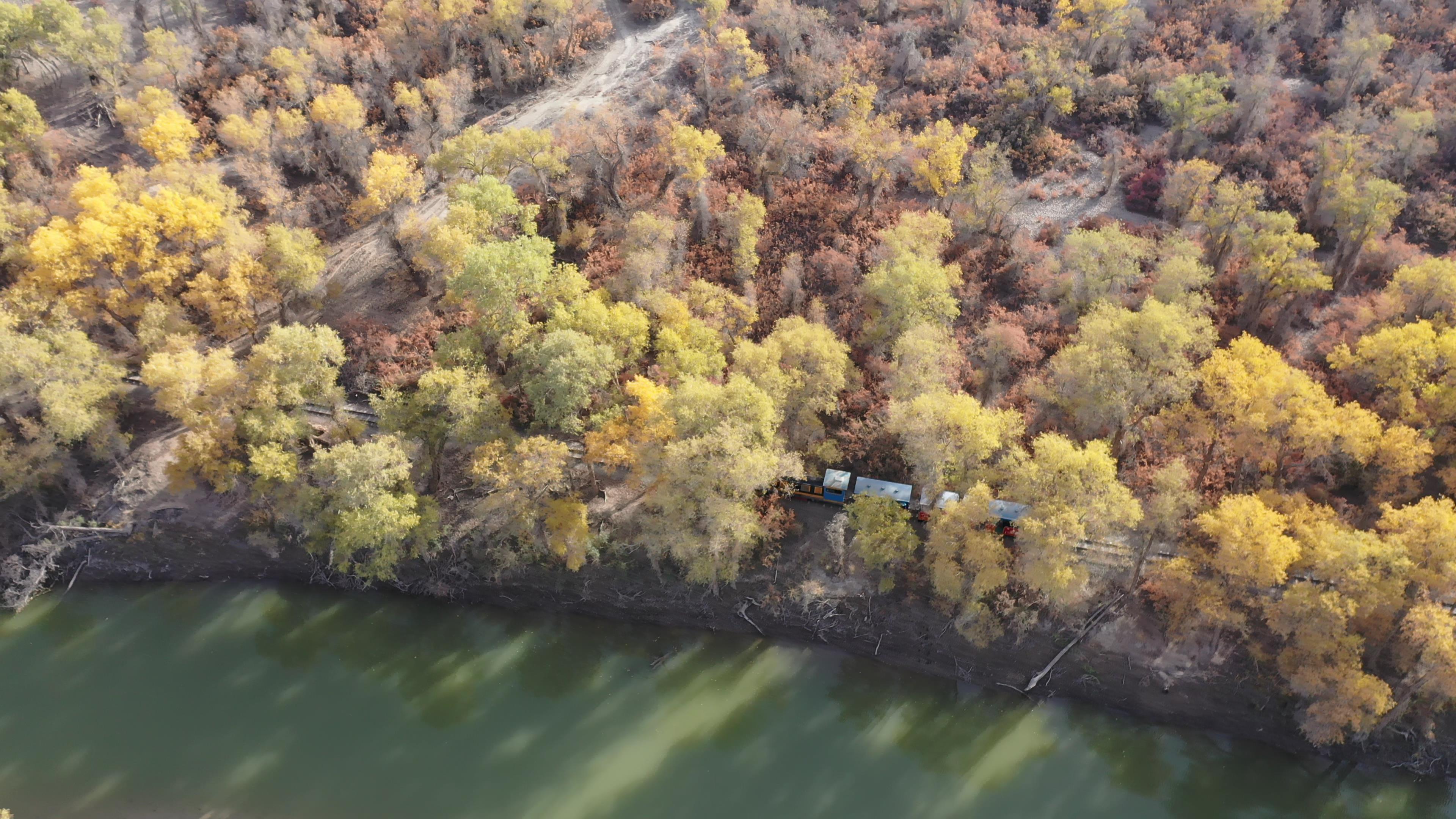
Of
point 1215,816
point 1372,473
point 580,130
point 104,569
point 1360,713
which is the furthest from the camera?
point 580,130

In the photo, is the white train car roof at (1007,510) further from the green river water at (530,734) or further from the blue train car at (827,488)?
the green river water at (530,734)

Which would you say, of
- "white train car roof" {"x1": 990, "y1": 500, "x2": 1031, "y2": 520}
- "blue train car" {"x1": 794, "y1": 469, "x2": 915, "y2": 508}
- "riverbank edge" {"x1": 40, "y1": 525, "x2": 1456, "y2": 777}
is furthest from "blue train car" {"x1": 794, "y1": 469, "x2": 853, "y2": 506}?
"white train car roof" {"x1": 990, "y1": 500, "x2": 1031, "y2": 520}

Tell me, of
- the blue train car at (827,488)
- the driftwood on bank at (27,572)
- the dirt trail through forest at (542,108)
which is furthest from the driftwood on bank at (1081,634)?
the driftwood on bank at (27,572)

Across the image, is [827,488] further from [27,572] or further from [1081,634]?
[27,572]

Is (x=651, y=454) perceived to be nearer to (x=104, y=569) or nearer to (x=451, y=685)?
(x=451, y=685)

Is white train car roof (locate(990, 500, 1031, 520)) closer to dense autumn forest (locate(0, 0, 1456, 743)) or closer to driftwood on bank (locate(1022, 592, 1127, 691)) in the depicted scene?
dense autumn forest (locate(0, 0, 1456, 743))

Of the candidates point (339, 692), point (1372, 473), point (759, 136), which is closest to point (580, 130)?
point (759, 136)
